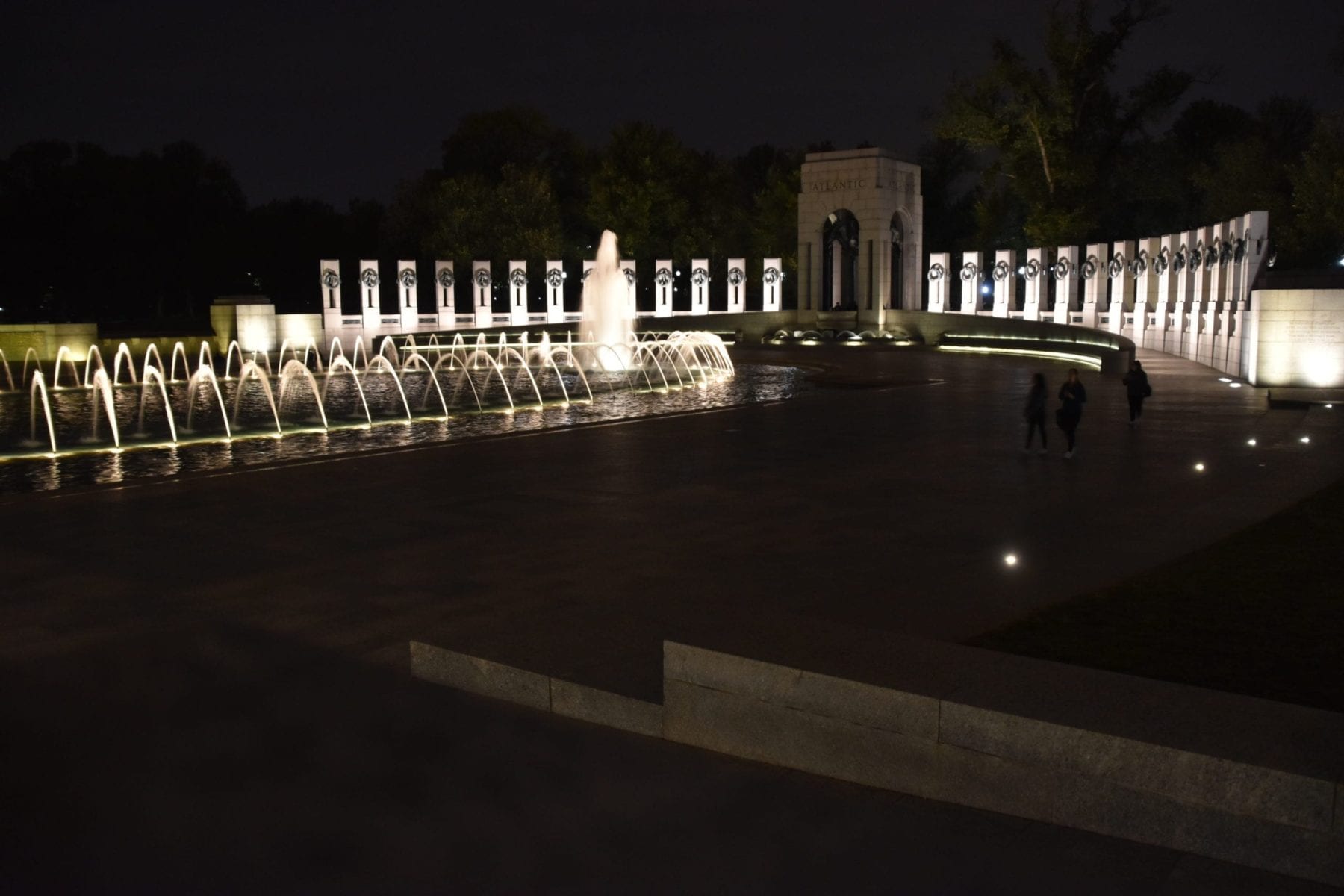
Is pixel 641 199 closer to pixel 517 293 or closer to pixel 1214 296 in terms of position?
pixel 517 293

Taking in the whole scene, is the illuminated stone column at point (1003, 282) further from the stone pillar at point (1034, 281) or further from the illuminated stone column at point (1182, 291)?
the illuminated stone column at point (1182, 291)

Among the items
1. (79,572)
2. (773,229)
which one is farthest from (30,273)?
(79,572)

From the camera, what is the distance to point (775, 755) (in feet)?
15.7

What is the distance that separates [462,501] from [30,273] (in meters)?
52.7

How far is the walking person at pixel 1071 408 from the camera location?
13102 millimetres

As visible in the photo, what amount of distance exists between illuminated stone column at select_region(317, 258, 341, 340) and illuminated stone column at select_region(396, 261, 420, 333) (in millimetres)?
2254

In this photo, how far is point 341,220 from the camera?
6619 centimetres

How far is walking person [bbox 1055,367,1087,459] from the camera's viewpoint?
43.0 ft

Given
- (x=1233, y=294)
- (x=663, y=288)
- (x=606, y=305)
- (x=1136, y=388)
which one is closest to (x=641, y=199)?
(x=663, y=288)

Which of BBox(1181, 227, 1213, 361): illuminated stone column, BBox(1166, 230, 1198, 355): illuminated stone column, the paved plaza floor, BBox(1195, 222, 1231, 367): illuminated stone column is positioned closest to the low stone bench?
the paved plaza floor

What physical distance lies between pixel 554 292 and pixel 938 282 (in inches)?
577

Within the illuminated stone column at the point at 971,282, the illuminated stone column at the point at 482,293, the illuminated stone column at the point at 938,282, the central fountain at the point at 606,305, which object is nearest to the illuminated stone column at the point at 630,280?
the central fountain at the point at 606,305

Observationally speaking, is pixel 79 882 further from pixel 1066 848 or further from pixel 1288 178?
pixel 1288 178

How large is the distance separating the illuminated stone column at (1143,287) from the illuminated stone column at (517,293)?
2217 centimetres
